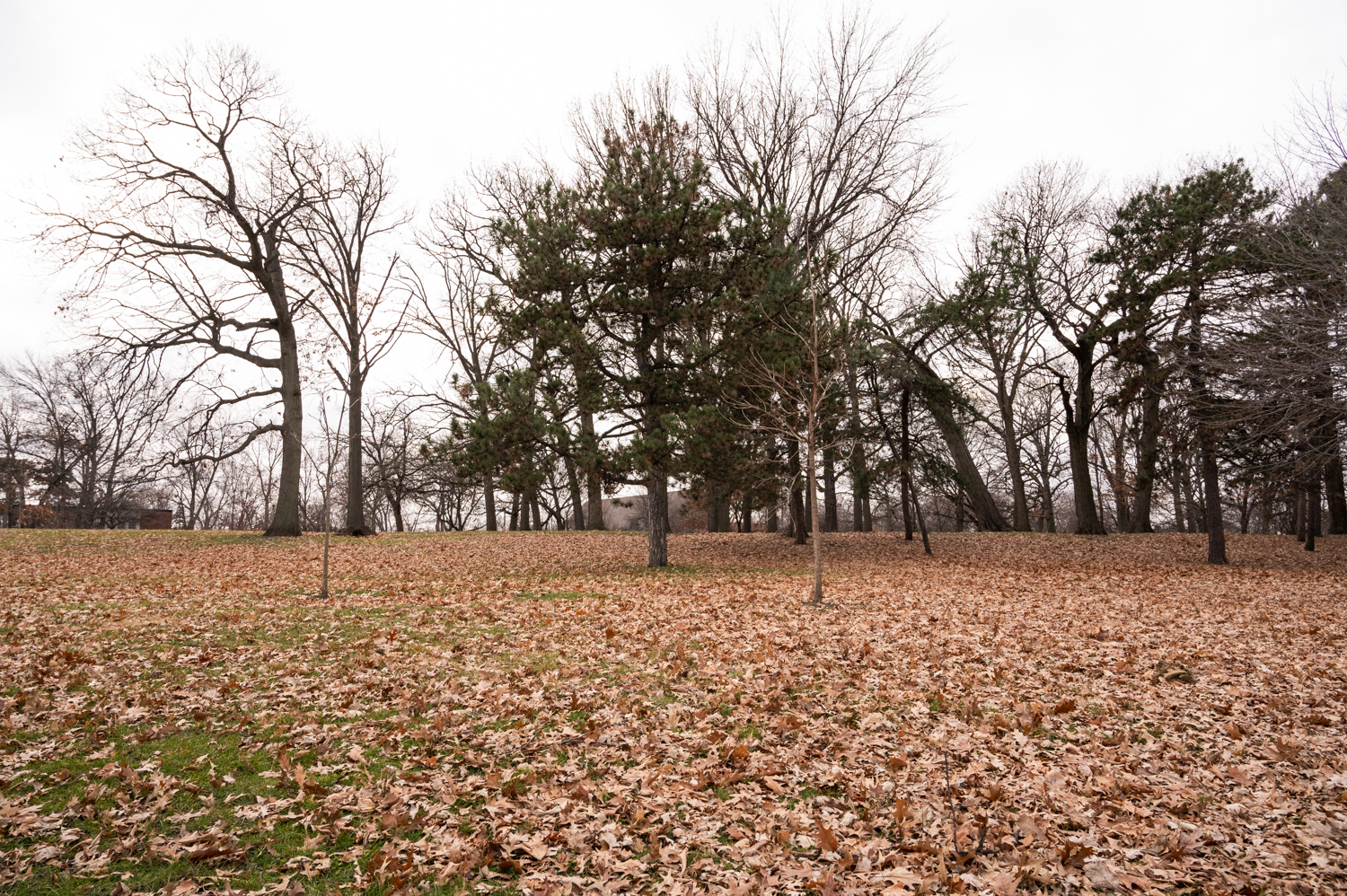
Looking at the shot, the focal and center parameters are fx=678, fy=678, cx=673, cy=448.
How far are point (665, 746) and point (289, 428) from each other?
19.1m

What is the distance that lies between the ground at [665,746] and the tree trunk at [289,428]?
9.64 m

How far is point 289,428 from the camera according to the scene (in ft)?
65.6

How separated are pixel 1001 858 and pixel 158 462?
18.5 metres

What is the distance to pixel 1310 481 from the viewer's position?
1619 cm

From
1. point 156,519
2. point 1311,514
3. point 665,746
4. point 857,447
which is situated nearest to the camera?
point 665,746

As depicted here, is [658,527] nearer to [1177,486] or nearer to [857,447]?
[857,447]

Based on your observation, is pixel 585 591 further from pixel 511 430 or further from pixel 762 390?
pixel 762 390

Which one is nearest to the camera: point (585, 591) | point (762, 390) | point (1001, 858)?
point (1001, 858)

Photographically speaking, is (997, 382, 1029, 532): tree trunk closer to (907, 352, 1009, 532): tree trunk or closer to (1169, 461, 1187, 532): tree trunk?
(907, 352, 1009, 532): tree trunk

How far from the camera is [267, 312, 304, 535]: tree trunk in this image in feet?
63.7

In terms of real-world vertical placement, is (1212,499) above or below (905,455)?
below

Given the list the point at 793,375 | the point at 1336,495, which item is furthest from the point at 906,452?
the point at 1336,495

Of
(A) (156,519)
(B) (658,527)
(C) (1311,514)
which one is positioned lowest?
(C) (1311,514)

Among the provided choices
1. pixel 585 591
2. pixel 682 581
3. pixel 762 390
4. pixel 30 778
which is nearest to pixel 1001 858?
pixel 30 778
